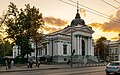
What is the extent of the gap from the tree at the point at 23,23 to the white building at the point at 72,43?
21313mm

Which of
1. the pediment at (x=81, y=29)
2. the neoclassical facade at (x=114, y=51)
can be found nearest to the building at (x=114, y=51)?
the neoclassical facade at (x=114, y=51)

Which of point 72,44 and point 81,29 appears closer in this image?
point 72,44

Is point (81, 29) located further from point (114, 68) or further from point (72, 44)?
point (114, 68)

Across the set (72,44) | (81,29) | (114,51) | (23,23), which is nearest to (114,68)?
(23,23)

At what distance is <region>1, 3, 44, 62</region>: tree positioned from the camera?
205ft

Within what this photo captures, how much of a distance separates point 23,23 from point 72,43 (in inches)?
1119

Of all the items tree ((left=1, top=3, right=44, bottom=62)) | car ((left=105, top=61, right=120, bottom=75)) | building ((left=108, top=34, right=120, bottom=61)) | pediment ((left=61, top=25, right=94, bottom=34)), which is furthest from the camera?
building ((left=108, top=34, right=120, bottom=61))

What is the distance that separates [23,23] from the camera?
62719 mm

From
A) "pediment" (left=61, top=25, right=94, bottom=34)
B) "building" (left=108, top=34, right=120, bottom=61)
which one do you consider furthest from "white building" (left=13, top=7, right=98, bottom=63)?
"building" (left=108, top=34, right=120, bottom=61)

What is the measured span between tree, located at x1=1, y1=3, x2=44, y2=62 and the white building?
69.9ft

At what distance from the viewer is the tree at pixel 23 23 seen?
62.3m

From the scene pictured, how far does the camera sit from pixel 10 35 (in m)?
64.2

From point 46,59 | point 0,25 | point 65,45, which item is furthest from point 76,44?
point 0,25

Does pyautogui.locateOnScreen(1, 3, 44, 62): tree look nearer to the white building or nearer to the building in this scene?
the white building
